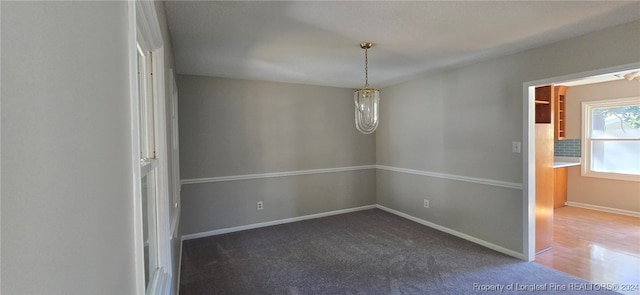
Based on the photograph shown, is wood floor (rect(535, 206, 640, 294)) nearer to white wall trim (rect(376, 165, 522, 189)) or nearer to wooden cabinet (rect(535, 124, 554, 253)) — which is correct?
wooden cabinet (rect(535, 124, 554, 253))

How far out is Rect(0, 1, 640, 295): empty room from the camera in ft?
1.29

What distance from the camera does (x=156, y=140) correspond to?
4.81 ft

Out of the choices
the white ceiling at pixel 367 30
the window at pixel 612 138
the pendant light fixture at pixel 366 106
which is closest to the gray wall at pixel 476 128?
the white ceiling at pixel 367 30

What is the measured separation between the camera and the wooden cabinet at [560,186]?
5046 millimetres

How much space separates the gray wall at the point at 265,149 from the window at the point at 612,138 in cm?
362

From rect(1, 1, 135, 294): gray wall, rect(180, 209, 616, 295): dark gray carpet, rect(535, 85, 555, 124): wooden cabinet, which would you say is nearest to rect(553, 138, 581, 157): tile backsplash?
rect(535, 85, 555, 124): wooden cabinet

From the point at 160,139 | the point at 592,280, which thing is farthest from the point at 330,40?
the point at 592,280

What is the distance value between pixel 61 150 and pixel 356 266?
Result: 2890mm

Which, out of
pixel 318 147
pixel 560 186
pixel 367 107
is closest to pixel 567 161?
pixel 560 186

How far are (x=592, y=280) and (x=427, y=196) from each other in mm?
1868

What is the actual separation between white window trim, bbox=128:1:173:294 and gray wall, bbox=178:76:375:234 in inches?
91.0

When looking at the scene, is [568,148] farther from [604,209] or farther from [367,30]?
[367,30]

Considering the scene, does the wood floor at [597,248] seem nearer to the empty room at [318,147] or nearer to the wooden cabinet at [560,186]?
the empty room at [318,147]

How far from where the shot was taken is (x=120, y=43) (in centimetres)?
69
